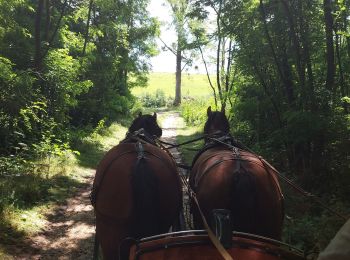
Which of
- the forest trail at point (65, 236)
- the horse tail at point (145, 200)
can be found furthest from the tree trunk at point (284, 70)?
the horse tail at point (145, 200)

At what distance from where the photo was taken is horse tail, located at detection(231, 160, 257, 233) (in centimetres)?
344

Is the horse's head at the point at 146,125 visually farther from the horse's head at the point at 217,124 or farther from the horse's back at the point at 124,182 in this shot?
the horse's back at the point at 124,182

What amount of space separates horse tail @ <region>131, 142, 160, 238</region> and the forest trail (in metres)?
2.32

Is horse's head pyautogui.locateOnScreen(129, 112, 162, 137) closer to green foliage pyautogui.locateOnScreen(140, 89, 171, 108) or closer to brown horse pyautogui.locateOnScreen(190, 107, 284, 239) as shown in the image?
brown horse pyautogui.locateOnScreen(190, 107, 284, 239)

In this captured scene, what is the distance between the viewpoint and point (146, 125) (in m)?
5.66

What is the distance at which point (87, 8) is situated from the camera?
15.0 m

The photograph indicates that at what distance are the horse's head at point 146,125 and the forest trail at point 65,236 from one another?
198 cm

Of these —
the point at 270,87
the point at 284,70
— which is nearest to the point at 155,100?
the point at 270,87

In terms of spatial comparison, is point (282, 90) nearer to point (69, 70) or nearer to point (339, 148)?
point (339, 148)

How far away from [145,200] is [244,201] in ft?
2.98

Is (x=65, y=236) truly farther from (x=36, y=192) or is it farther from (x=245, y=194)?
(x=245, y=194)

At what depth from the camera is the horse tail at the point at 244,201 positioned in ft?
11.3

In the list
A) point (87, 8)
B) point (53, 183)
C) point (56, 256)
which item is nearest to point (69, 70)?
point (53, 183)

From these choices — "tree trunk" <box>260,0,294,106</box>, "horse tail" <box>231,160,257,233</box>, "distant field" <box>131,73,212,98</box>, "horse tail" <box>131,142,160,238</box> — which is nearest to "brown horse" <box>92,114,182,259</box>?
"horse tail" <box>131,142,160,238</box>
